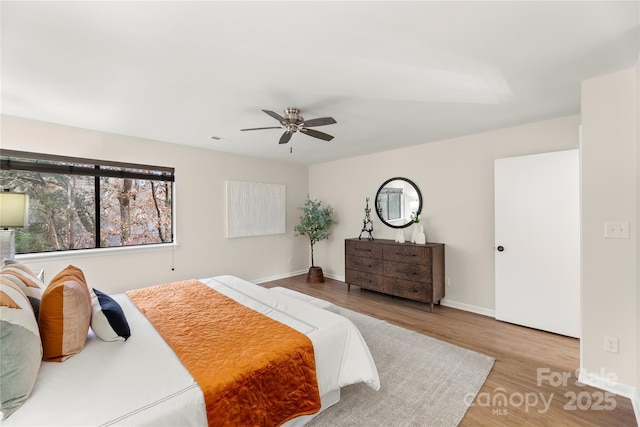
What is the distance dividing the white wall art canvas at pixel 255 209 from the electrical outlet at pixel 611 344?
14.8ft

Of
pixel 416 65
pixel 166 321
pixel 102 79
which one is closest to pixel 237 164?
pixel 102 79

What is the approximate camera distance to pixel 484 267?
3.61 metres

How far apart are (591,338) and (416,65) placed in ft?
8.23

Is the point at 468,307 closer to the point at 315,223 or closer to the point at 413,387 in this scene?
the point at 413,387

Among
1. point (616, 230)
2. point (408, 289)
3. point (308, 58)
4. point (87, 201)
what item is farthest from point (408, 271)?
point (87, 201)

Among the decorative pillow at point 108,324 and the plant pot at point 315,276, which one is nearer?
the decorative pillow at point 108,324

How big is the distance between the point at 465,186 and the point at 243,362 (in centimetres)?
359

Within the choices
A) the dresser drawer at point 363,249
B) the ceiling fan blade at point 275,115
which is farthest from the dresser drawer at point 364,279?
the ceiling fan blade at point 275,115

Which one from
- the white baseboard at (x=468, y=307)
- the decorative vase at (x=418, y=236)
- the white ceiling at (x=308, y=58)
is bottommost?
the white baseboard at (x=468, y=307)

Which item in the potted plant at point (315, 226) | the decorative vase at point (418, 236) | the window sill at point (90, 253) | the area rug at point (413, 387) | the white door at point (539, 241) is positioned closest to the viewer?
the area rug at point (413, 387)

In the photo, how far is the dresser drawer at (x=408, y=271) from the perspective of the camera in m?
3.64

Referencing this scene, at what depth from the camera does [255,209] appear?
5.00 metres

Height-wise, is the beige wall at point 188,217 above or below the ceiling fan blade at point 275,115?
below

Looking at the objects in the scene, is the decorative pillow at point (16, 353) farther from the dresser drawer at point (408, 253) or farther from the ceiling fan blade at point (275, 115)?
the dresser drawer at point (408, 253)
